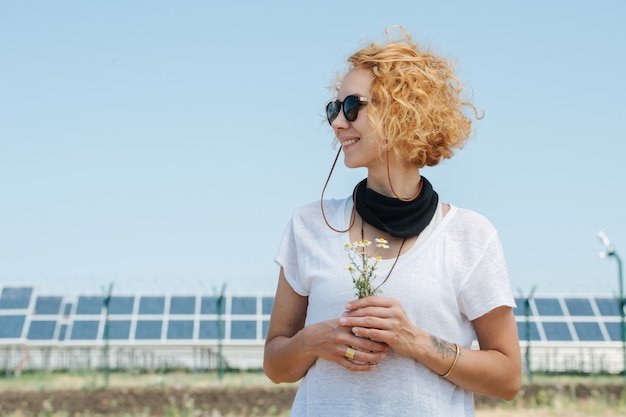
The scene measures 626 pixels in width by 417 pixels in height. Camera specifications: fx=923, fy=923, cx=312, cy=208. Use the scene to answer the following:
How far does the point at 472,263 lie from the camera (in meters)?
2.32

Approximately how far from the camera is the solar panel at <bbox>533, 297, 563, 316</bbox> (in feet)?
72.1

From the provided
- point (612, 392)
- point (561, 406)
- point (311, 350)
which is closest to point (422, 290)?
point (311, 350)

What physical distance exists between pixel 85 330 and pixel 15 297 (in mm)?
2127

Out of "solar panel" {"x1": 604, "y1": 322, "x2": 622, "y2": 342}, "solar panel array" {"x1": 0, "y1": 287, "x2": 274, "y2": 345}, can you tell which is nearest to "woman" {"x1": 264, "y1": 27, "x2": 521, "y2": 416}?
"solar panel array" {"x1": 0, "y1": 287, "x2": 274, "y2": 345}

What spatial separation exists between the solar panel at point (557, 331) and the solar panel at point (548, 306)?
0.50 m

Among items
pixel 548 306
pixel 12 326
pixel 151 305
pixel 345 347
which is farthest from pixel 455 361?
pixel 548 306

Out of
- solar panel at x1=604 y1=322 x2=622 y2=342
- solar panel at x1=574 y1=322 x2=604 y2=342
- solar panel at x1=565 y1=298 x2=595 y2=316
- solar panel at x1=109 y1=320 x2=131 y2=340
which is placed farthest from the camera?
solar panel at x1=565 y1=298 x2=595 y2=316

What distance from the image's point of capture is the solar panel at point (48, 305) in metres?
20.9

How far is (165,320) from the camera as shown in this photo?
20.0 m

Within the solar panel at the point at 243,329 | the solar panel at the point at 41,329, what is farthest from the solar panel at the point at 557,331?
the solar panel at the point at 41,329

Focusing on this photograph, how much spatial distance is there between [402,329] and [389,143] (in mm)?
464

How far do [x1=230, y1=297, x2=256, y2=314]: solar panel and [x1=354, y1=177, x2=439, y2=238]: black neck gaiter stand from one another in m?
18.6

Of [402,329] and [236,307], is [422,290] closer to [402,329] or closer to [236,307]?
[402,329]

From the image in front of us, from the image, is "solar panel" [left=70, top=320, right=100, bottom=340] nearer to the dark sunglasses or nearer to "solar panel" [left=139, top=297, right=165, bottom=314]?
"solar panel" [left=139, top=297, right=165, bottom=314]
